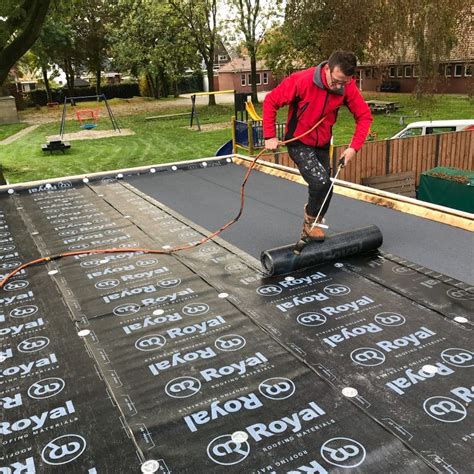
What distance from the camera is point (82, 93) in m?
43.5

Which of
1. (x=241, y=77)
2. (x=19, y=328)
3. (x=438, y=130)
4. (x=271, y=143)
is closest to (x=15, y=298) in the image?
(x=19, y=328)

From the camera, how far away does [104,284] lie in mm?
4199

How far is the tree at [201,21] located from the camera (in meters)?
27.2

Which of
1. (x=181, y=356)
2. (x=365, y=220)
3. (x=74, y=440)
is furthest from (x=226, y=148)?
(x=74, y=440)

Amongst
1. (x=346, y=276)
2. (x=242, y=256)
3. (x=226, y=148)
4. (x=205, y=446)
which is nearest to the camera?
(x=205, y=446)

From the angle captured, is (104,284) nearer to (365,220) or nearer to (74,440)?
(74,440)

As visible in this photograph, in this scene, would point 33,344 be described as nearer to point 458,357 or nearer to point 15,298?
point 15,298

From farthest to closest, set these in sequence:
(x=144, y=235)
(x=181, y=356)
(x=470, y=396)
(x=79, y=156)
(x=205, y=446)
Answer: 1. (x=79, y=156)
2. (x=144, y=235)
3. (x=181, y=356)
4. (x=470, y=396)
5. (x=205, y=446)

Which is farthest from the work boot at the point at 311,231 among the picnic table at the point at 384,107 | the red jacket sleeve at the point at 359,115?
the picnic table at the point at 384,107

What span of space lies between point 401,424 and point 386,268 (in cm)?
200

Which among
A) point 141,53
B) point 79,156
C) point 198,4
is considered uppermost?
point 198,4

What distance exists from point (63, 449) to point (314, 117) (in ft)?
10.5

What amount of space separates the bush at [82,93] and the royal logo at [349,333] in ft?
128

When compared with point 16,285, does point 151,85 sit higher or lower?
higher
